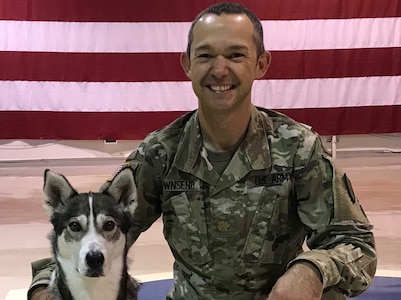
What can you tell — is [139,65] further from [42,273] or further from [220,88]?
[42,273]

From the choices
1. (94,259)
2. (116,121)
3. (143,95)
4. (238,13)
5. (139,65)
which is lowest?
(116,121)

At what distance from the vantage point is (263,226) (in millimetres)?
1444

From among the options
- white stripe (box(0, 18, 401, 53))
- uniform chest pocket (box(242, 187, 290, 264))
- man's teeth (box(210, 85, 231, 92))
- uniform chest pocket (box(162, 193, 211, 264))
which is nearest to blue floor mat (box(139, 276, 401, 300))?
uniform chest pocket (box(162, 193, 211, 264))

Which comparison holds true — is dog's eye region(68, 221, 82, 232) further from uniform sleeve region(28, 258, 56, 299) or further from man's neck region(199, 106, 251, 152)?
man's neck region(199, 106, 251, 152)

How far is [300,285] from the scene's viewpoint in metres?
1.17

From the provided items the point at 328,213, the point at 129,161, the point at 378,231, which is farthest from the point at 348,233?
the point at 378,231

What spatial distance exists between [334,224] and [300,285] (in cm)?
23

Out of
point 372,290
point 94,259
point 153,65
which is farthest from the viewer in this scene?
point 153,65

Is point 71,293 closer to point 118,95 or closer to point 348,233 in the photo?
point 348,233

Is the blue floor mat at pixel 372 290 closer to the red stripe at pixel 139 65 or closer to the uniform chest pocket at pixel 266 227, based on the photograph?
the uniform chest pocket at pixel 266 227

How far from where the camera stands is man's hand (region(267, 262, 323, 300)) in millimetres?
1166

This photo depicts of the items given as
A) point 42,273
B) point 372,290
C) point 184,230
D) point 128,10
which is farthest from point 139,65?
point 42,273

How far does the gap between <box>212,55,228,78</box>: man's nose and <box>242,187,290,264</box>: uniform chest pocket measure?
29 cm

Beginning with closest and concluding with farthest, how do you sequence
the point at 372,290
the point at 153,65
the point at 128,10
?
the point at 372,290
the point at 128,10
the point at 153,65
